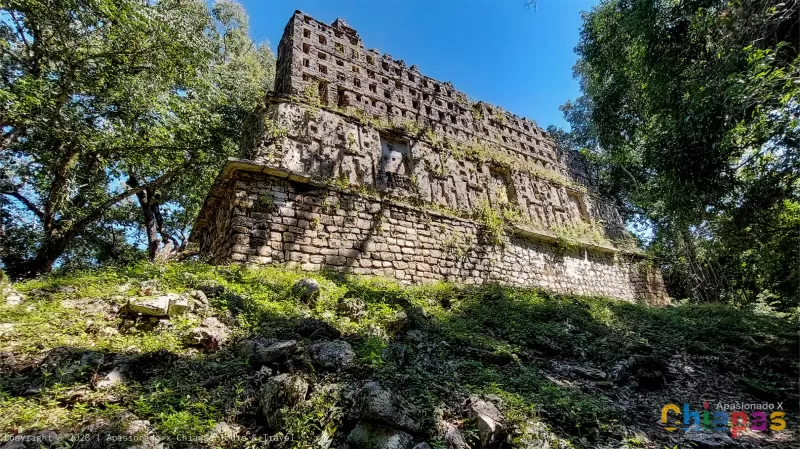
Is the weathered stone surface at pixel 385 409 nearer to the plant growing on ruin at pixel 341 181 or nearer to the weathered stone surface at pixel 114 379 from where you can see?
the weathered stone surface at pixel 114 379

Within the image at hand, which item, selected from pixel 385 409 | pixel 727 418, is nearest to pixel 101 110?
pixel 385 409

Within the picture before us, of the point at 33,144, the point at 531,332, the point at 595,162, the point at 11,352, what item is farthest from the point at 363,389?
the point at 595,162

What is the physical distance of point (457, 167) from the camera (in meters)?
10.0

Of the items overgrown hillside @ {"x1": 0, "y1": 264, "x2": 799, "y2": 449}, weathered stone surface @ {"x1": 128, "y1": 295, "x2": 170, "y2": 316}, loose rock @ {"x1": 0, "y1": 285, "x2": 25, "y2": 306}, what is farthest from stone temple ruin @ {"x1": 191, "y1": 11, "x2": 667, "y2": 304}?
loose rock @ {"x1": 0, "y1": 285, "x2": 25, "y2": 306}

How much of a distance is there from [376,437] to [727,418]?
338cm

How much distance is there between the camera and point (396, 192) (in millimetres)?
8211

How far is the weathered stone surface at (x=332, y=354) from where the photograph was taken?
3139 mm

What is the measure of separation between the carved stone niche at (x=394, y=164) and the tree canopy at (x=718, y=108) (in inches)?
212

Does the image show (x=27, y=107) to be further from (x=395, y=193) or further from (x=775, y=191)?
(x=775, y=191)

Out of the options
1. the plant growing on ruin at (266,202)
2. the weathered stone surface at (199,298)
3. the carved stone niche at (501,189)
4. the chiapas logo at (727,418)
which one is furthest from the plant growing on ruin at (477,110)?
the weathered stone surface at (199,298)

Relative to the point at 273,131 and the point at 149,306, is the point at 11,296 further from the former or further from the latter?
the point at 273,131

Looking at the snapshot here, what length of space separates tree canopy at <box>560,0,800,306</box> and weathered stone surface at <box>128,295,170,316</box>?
7.51m

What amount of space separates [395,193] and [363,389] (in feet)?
19.3

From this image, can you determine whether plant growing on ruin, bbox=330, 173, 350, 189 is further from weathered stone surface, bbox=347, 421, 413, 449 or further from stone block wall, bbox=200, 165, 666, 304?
weathered stone surface, bbox=347, 421, 413, 449
